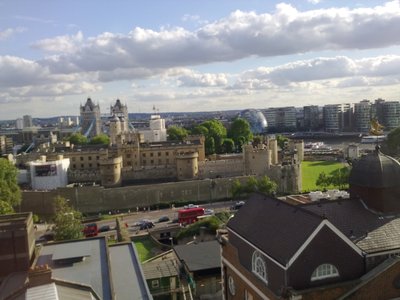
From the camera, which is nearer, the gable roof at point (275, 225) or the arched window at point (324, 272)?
the arched window at point (324, 272)

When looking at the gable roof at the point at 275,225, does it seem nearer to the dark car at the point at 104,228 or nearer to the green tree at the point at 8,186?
the dark car at the point at 104,228

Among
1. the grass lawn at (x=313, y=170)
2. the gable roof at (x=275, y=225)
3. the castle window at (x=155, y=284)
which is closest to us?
the gable roof at (x=275, y=225)

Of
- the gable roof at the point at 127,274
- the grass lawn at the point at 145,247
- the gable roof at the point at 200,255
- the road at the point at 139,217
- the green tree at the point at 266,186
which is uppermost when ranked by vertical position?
the gable roof at the point at 127,274

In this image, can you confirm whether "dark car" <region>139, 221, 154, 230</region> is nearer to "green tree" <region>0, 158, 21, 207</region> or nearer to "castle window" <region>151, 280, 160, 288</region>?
"green tree" <region>0, 158, 21, 207</region>

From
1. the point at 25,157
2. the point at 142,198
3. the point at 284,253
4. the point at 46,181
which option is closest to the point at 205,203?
the point at 142,198

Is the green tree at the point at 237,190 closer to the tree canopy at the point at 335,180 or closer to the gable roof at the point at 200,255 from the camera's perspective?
the tree canopy at the point at 335,180

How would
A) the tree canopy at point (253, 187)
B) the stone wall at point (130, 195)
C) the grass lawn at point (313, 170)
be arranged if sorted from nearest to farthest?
1. the tree canopy at point (253, 187)
2. the stone wall at point (130, 195)
3. the grass lawn at point (313, 170)

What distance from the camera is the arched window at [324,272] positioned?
18578 millimetres

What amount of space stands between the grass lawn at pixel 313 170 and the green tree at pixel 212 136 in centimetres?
2047

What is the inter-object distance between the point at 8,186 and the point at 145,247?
22510 millimetres

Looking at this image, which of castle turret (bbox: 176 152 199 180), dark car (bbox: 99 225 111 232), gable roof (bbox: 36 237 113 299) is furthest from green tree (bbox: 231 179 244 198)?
gable roof (bbox: 36 237 113 299)

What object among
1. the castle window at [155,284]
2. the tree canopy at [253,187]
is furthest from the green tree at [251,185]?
the castle window at [155,284]

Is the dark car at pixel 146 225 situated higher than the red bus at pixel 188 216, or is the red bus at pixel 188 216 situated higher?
the red bus at pixel 188 216

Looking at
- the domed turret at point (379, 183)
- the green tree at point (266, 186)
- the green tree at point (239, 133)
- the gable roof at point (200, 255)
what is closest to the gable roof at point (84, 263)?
the gable roof at point (200, 255)
